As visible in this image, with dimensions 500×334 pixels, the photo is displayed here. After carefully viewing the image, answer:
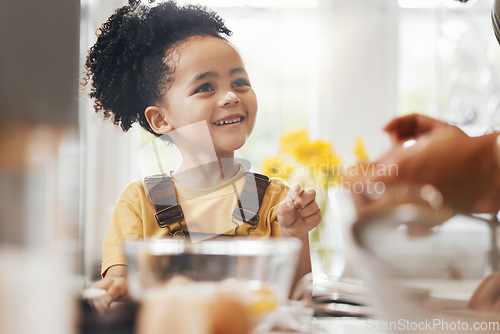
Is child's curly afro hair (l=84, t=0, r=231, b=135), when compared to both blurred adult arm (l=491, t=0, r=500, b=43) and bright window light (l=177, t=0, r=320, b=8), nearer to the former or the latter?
bright window light (l=177, t=0, r=320, b=8)

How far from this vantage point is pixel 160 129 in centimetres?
28

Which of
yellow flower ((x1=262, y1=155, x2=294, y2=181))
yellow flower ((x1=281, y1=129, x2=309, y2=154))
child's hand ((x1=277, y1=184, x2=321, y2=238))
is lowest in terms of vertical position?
child's hand ((x1=277, y1=184, x2=321, y2=238))

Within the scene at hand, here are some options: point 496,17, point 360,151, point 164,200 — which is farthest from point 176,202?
point 496,17

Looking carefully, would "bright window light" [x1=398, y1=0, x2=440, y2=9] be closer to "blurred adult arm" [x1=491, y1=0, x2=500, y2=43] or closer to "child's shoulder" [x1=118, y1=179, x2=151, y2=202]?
"blurred adult arm" [x1=491, y1=0, x2=500, y2=43]

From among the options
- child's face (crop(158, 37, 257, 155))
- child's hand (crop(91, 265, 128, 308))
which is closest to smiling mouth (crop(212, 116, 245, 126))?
child's face (crop(158, 37, 257, 155))

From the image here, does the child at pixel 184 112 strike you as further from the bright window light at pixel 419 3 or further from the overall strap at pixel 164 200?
the bright window light at pixel 419 3

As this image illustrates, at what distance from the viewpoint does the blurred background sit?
0.24 metres

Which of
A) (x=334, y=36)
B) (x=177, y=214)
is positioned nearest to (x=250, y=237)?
(x=177, y=214)

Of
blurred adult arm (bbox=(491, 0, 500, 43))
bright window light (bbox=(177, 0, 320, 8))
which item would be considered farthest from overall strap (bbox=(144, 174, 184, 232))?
blurred adult arm (bbox=(491, 0, 500, 43))

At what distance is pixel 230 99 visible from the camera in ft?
0.90

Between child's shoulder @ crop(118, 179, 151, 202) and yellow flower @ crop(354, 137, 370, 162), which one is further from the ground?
yellow flower @ crop(354, 137, 370, 162)

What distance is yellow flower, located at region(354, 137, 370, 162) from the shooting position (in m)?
0.29

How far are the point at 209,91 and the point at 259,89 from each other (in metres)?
0.04

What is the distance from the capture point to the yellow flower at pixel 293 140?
311 millimetres
